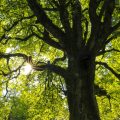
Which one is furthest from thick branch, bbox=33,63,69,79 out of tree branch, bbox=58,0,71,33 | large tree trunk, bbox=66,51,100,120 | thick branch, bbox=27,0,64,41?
tree branch, bbox=58,0,71,33

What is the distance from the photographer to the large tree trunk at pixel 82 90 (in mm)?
14164

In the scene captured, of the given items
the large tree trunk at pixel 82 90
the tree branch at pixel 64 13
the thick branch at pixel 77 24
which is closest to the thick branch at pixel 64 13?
the tree branch at pixel 64 13

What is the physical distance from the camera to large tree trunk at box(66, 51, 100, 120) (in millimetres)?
14164

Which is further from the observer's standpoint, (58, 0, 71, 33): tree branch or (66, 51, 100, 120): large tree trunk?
(58, 0, 71, 33): tree branch

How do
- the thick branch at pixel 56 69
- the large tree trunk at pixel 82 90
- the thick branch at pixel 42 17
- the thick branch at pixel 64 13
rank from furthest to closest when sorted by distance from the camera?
the thick branch at pixel 64 13
the thick branch at pixel 56 69
the thick branch at pixel 42 17
the large tree trunk at pixel 82 90

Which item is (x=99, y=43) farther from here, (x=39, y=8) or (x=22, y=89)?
(x=22, y=89)

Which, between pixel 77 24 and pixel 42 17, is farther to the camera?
pixel 77 24

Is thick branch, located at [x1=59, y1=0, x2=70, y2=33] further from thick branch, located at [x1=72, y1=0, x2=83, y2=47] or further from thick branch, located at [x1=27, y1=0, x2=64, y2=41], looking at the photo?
thick branch, located at [x1=27, y1=0, x2=64, y2=41]

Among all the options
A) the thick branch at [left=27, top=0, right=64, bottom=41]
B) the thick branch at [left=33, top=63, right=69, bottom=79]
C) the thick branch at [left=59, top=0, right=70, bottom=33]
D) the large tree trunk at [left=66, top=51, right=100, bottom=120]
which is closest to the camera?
the large tree trunk at [left=66, top=51, right=100, bottom=120]

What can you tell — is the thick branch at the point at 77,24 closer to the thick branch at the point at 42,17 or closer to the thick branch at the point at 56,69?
the thick branch at the point at 42,17

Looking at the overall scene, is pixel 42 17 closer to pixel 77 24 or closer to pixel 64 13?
pixel 64 13

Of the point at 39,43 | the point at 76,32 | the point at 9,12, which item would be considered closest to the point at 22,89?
the point at 39,43

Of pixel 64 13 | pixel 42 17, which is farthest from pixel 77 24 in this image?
pixel 42 17

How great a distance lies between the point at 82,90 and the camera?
575 inches
